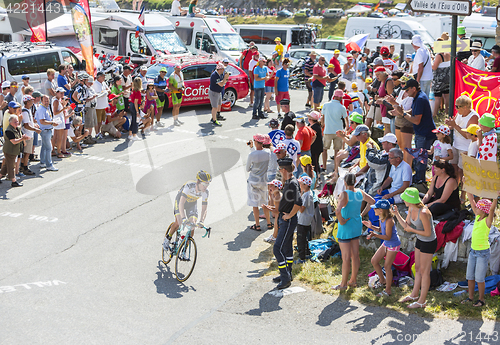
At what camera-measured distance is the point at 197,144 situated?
48.2ft

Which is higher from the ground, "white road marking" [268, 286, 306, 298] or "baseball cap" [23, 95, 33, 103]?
"baseball cap" [23, 95, 33, 103]

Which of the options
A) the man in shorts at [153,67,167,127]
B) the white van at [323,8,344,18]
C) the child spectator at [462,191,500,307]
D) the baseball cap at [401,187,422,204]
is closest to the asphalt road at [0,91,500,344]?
the child spectator at [462,191,500,307]

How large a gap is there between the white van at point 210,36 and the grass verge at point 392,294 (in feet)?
50.7

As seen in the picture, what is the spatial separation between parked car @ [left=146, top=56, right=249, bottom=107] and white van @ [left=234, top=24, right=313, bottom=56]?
37.4 feet

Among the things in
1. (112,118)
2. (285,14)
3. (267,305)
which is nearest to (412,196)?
(267,305)

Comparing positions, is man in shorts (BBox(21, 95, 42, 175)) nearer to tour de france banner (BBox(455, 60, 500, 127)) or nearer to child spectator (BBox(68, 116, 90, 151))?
child spectator (BBox(68, 116, 90, 151))

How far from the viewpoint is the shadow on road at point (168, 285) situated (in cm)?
776

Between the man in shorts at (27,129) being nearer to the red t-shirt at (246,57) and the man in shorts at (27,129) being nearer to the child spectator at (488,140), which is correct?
the child spectator at (488,140)

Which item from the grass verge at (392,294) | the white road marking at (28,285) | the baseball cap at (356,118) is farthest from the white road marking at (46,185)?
the baseball cap at (356,118)

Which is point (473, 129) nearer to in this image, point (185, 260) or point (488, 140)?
point (488, 140)

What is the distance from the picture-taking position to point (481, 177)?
7301 millimetres

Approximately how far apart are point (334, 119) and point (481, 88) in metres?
3.48

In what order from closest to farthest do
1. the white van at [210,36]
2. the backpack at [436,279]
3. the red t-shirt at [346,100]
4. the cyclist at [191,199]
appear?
the backpack at [436,279] → the cyclist at [191,199] → the red t-shirt at [346,100] → the white van at [210,36]

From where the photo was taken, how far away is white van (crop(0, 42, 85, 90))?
15412 millimetres
